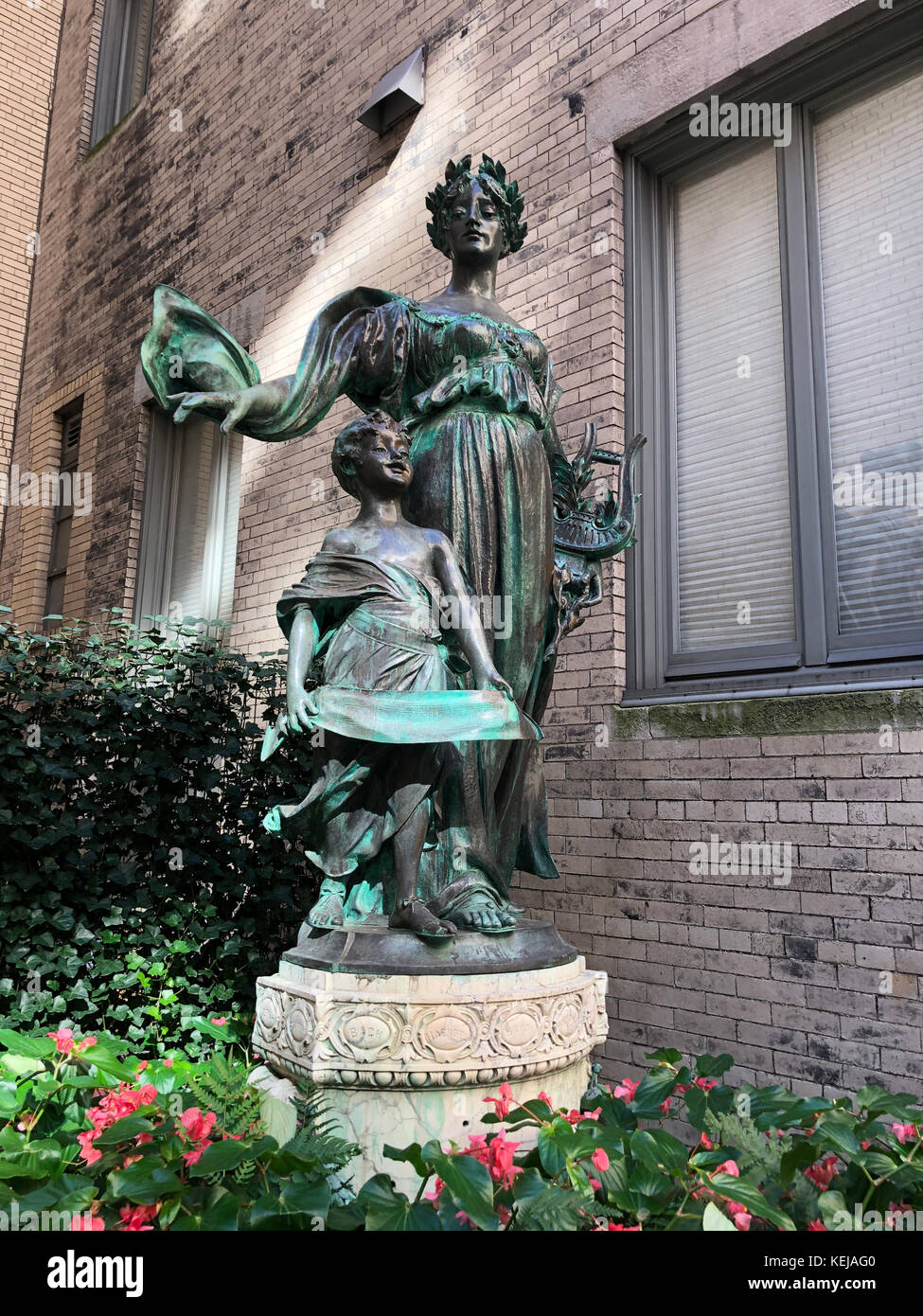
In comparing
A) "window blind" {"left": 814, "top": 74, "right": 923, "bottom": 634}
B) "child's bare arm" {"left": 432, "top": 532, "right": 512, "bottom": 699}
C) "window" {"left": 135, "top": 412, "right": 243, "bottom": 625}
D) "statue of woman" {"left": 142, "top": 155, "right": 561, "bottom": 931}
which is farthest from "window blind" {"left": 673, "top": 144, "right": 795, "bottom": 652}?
"window" {"left": 135, "top": 412, "right": 243, "bottom": 625}

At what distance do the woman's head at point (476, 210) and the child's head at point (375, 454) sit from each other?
2.34 ft

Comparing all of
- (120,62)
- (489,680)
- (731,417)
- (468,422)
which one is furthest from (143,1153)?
(120,62)

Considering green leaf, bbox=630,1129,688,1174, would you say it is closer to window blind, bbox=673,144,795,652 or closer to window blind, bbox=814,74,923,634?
window blind, bbox=814,74,923,634

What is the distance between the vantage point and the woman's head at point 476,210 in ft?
9.84

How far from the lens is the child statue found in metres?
2.38

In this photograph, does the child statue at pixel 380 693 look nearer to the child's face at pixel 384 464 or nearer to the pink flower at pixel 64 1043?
the child's face at pixel 384 464

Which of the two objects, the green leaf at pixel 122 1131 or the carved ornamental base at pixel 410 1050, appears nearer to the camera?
the green leaf at pixel 122 1131

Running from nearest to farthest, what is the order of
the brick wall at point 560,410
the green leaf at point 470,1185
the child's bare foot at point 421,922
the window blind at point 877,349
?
1. the green leaf at point 470,1185
2. the child's bare foot at point 421,922
3. the brick wall at point 560,410
4. the window blind at point 877,349

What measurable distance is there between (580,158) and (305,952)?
15.1 ft

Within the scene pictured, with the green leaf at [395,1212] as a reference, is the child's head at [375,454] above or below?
above

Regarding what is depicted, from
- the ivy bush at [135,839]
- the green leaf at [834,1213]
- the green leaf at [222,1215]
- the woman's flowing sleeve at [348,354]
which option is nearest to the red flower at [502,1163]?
the green leaf at [222,1215]

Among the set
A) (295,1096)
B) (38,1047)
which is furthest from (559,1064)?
(38,1047)

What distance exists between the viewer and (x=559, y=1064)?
2.32 metres

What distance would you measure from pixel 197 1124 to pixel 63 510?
9.08m
